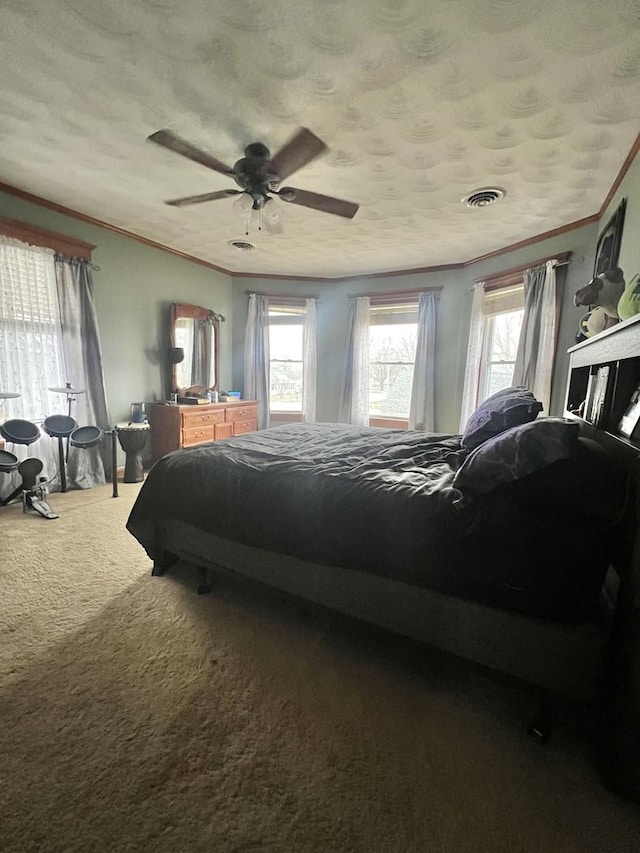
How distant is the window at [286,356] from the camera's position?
540cm

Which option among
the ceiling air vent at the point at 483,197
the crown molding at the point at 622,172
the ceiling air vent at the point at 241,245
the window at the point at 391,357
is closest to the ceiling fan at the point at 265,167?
the ceiling air vent at the point at 483,197

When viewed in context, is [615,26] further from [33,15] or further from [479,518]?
[33,15]

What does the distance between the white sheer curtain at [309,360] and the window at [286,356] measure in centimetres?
10

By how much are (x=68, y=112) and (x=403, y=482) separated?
Answer: 274cm

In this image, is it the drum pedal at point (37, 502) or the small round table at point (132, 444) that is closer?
the drum pedal at point (37, 502)

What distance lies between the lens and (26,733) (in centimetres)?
117

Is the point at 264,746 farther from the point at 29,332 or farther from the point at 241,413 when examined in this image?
the point at 241,413

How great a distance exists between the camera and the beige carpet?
94 cm

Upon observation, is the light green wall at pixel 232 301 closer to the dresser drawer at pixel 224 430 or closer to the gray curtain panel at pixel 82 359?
the gray curtain panel at pixel 82 359

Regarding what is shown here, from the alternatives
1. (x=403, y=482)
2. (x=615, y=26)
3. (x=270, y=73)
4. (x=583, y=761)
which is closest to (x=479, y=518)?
(x=403, y=482)

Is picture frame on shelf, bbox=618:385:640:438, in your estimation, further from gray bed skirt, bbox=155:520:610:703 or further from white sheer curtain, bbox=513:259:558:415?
white sheer curtain, bbox=513:259:558:415

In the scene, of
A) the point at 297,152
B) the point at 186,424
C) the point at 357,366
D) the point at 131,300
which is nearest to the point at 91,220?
the point at 131,300

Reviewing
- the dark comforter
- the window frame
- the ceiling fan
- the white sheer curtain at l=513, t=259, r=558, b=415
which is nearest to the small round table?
the dark comforter

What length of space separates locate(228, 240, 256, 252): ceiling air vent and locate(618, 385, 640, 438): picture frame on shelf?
3.79 meters
